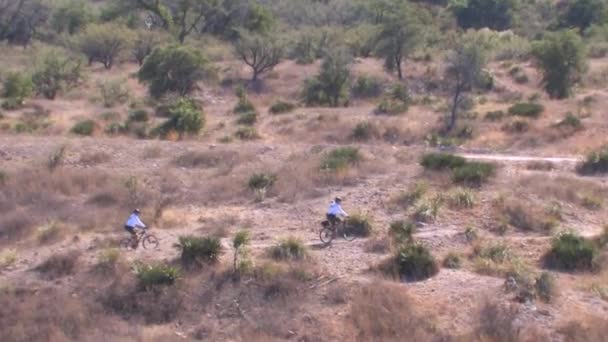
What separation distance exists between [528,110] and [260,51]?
19.2m

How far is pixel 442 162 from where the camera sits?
23.4 metres

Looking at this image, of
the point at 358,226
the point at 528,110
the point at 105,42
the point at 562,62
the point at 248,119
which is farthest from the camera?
the point at 105,42

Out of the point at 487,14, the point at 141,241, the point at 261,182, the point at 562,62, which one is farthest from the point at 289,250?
the point at 487,14

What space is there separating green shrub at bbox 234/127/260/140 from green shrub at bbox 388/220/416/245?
46.4 ft

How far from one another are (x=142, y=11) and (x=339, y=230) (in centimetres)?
5520

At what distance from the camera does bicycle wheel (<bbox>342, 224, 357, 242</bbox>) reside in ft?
62.3

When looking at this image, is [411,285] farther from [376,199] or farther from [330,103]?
[330,103]

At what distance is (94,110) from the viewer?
1563 inches

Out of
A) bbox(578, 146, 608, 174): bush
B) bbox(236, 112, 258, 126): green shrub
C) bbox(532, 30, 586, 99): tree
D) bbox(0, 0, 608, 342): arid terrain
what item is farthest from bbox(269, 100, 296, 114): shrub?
bbox(578, 146, 608, 174): bush

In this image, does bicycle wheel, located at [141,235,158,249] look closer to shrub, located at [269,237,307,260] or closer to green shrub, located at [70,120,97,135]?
shrub, located at [269,237,307,260]

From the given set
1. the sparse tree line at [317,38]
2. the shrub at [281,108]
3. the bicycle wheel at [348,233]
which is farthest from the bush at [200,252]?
the shrub at [281,108]

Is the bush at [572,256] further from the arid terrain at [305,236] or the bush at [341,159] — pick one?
the bush at [341,159]

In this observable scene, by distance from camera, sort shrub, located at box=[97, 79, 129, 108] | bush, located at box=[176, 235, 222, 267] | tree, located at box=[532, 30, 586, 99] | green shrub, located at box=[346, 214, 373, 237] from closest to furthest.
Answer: bush, located at box=[176, 235, 222, 267] → green shrub, located at box=[346, 214, 373, 237] → tree, located at box=[532, 30, 586, 99] → shrub, located at box=[97, 79, 129, 108]

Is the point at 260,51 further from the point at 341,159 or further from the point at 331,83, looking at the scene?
the point at 341,159
